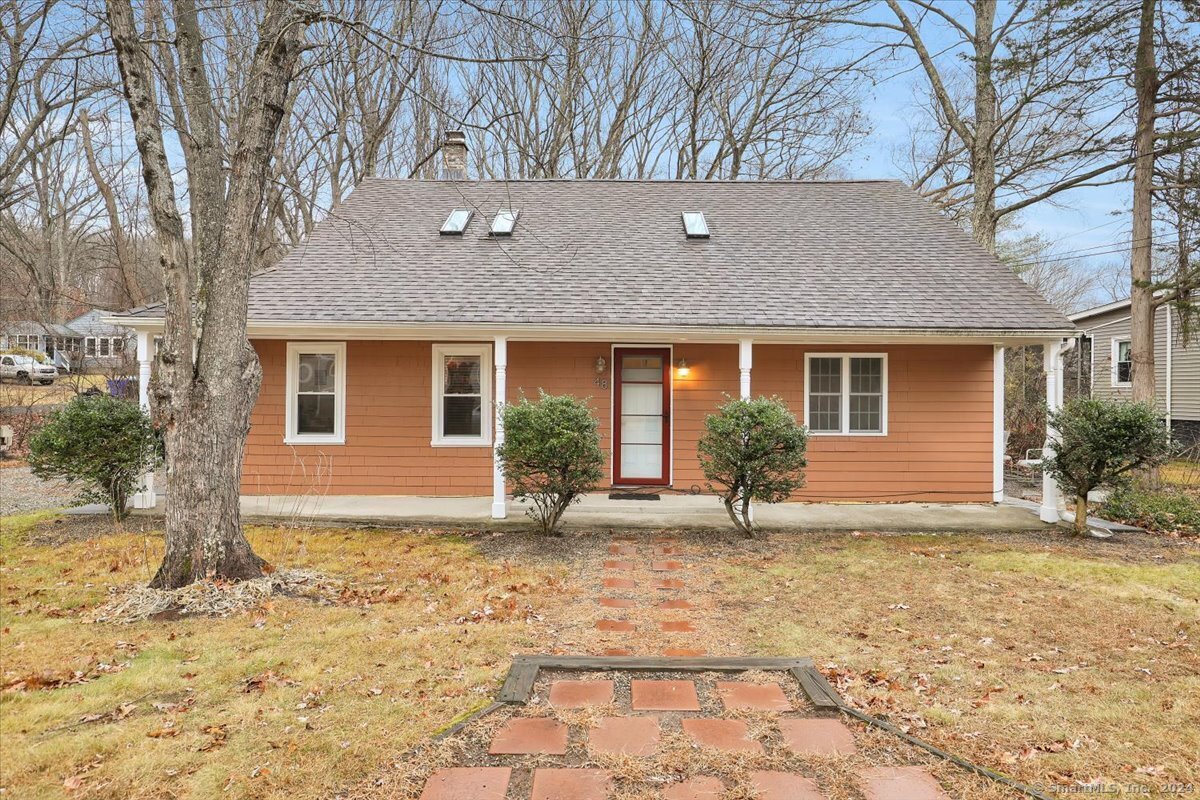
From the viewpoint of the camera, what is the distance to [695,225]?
32.4ft

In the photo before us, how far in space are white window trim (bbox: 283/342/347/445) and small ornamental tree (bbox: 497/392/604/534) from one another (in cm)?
302

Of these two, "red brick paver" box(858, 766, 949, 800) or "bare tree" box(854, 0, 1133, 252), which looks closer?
"red brick paver" box(858, 766, 949, 800)

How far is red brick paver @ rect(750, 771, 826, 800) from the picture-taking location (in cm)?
226

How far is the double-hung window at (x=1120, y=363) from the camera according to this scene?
17.1 metres

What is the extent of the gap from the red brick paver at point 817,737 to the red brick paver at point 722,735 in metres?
0.16

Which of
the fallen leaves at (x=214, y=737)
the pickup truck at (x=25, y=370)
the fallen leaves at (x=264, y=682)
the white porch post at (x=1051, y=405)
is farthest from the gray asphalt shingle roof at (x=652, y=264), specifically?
the pickup truck at (x=25, y=370)

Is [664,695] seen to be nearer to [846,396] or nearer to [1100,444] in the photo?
[1100,444]

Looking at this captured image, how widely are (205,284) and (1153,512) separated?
10.4 meters

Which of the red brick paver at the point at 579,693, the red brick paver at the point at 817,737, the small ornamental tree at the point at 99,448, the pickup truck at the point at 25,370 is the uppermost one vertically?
the pickup truck at the point at 25,370

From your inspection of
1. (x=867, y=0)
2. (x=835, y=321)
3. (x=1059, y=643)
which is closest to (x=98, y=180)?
(x=835, y=321)

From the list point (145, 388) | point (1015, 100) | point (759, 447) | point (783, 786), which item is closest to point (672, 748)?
point (783, 786)

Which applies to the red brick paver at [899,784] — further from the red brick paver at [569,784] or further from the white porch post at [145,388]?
the white porch post at [145,388]

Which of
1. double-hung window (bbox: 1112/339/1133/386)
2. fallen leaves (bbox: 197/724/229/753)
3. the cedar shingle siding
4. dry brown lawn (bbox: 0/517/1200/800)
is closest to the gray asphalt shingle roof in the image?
the cedar shingle siding

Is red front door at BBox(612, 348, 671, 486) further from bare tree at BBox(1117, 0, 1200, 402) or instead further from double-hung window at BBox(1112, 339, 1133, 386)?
double-hung window at BBox(1112, 339, 1133, 386)
